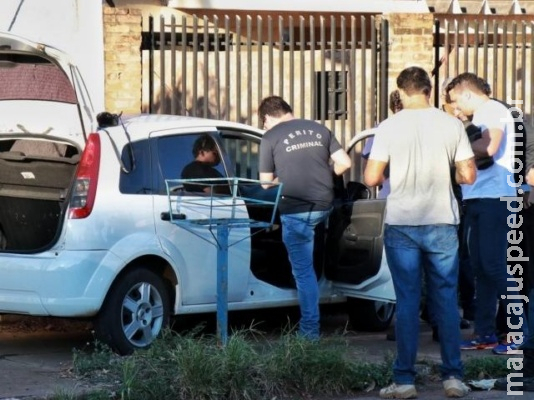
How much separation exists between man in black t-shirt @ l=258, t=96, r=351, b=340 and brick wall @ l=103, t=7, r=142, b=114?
386 cm

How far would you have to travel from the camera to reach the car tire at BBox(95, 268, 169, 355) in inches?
300

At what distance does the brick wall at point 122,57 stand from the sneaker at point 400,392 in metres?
5.78

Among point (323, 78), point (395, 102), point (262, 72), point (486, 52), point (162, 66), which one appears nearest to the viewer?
point (395, 102)

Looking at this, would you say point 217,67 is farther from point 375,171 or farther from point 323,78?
point 375,171

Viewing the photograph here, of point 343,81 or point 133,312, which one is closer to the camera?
point 133,312

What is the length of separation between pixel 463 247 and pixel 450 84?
1.39 metres

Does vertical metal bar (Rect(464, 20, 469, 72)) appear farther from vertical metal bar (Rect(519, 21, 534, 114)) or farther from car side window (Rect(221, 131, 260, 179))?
car side window (Rect(221, 131, 260, 179))

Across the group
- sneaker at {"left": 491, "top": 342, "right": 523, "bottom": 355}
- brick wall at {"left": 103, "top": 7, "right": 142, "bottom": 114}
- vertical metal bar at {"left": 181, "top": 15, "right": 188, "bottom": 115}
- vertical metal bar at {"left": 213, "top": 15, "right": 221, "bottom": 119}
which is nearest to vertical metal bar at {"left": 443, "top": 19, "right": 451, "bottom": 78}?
vertical metal bar at {"left": 213, "top": 15, "right": 221, "bottom": 119}

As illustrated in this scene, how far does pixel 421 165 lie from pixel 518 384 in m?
1.49

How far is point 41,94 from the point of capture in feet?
26.7

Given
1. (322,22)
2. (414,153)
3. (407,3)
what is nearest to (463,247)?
(414,153)

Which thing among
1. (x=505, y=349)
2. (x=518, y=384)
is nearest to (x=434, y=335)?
(x=505, y=349)

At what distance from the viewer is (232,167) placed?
8.50 meters

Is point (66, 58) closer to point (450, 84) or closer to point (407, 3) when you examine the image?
point (450, 84)
